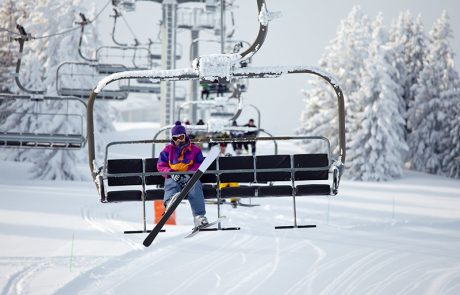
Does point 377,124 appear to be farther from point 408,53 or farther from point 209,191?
point 209,191

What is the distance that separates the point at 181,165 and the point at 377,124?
31.0 meters

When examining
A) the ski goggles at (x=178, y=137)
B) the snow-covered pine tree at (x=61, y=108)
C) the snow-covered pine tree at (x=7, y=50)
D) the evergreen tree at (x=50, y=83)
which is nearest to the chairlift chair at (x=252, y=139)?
the ski goggles at (x=178, y=137)

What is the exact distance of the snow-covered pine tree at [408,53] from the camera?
43.6m

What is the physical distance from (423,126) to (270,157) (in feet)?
120

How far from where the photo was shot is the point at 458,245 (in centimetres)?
1450

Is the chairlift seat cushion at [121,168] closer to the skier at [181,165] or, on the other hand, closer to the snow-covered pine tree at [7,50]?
the skier at [181,165]

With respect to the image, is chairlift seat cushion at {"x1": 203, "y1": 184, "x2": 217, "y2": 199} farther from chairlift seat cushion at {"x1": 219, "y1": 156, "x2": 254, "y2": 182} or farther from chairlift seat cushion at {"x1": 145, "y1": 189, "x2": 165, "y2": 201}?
chairlift seat cushion at {"x1": 145, "y1": 189, "x2": 165, "y2": 201}

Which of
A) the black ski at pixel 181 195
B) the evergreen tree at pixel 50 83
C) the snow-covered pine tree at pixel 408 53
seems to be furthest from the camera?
the snow-covered pine tree at pixel 408 53

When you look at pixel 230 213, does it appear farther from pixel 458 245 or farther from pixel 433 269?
pixel 433 269

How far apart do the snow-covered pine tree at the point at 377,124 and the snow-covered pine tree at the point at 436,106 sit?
4.86 m

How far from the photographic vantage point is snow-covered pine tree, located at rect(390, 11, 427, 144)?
1716 inches

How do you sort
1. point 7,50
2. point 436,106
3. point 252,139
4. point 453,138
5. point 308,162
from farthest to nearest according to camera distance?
point 436,106
point 453,138
point 7,50
point 308,162
point 252,139

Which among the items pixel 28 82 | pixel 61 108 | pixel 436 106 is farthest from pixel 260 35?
pixel 436 106

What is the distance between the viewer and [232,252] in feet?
40.8
